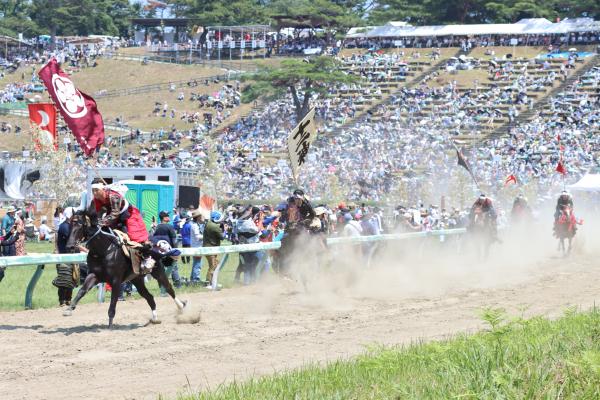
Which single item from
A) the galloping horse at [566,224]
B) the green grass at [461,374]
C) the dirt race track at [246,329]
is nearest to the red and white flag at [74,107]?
the dirt race track at [246,329]

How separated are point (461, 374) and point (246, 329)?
242 inches

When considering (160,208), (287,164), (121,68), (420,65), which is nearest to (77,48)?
(121,68)

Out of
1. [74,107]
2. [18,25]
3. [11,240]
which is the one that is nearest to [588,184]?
[74,107]

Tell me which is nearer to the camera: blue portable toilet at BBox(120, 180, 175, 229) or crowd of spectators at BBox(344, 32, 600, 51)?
blue portable toilet at BBox(120, 180, 175, 229)

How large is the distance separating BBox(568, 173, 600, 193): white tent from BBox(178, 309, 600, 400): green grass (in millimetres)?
34045

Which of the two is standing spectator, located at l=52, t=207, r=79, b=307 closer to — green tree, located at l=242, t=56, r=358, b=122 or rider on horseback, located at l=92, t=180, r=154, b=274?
rider on horseback, located at l=92, t=180, r=154, b=274

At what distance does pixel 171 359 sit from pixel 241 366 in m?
0.94

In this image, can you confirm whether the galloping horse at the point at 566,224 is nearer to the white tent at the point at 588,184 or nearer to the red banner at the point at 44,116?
the white tent at the point at 588,184

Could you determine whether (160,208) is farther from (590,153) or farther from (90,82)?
(90,82)

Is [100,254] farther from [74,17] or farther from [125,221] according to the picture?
[74,17]

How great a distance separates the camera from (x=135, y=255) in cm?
1520

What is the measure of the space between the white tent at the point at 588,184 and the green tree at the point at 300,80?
31494 mm

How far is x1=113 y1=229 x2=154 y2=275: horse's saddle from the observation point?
14984 mm

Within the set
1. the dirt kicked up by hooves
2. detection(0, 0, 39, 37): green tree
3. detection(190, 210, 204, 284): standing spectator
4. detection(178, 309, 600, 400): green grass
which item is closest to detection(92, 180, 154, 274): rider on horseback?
the dirt kicked up by hooves
